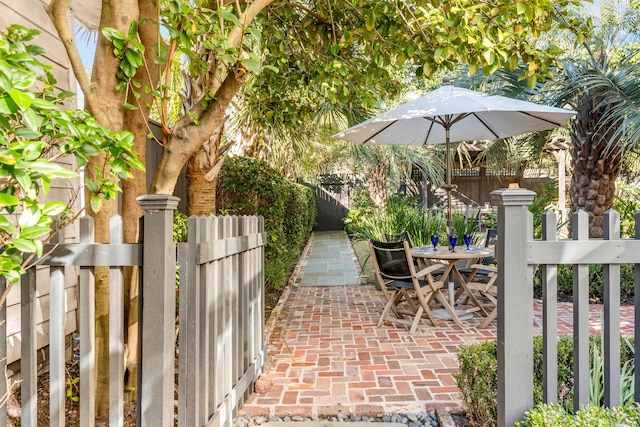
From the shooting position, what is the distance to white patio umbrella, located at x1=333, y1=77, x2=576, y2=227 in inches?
156

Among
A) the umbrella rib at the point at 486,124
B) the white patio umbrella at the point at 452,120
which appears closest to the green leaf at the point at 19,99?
the white patio umbrella at the point at 452,120

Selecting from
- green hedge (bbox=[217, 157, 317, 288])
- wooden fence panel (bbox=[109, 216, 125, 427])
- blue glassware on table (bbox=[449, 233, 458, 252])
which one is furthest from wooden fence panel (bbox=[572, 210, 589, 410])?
green hedge (bbox=[217, 157, 317, 288])

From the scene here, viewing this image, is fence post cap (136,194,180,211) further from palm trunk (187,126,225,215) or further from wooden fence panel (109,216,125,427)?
palm trunk (187,126,225,215)

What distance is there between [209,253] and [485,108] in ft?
9.89

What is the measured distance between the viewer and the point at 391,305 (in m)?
4.33

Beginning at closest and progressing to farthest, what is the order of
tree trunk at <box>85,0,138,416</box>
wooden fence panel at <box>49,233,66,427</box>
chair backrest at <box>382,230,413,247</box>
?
wooden fence panel at <box>49,233,66,427</box>, tree trunk at <box>85,0,138,416</box>, chair backrest at <box>382,230,413,247</box>

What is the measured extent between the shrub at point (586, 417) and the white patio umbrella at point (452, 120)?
2.73 m

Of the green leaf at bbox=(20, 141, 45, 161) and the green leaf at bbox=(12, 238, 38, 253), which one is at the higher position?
the green leaf at bbox=(20, 141, 45, 161)

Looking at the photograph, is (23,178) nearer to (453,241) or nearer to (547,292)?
(547,292)

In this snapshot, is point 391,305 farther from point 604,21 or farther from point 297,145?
point 604,21

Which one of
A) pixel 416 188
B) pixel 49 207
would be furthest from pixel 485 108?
pixel 416 188

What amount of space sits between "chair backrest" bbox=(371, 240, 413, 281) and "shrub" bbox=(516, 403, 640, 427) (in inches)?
88.3

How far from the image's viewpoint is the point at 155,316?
5.58 ft

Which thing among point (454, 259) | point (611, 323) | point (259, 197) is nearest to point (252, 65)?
point (611, 323)
